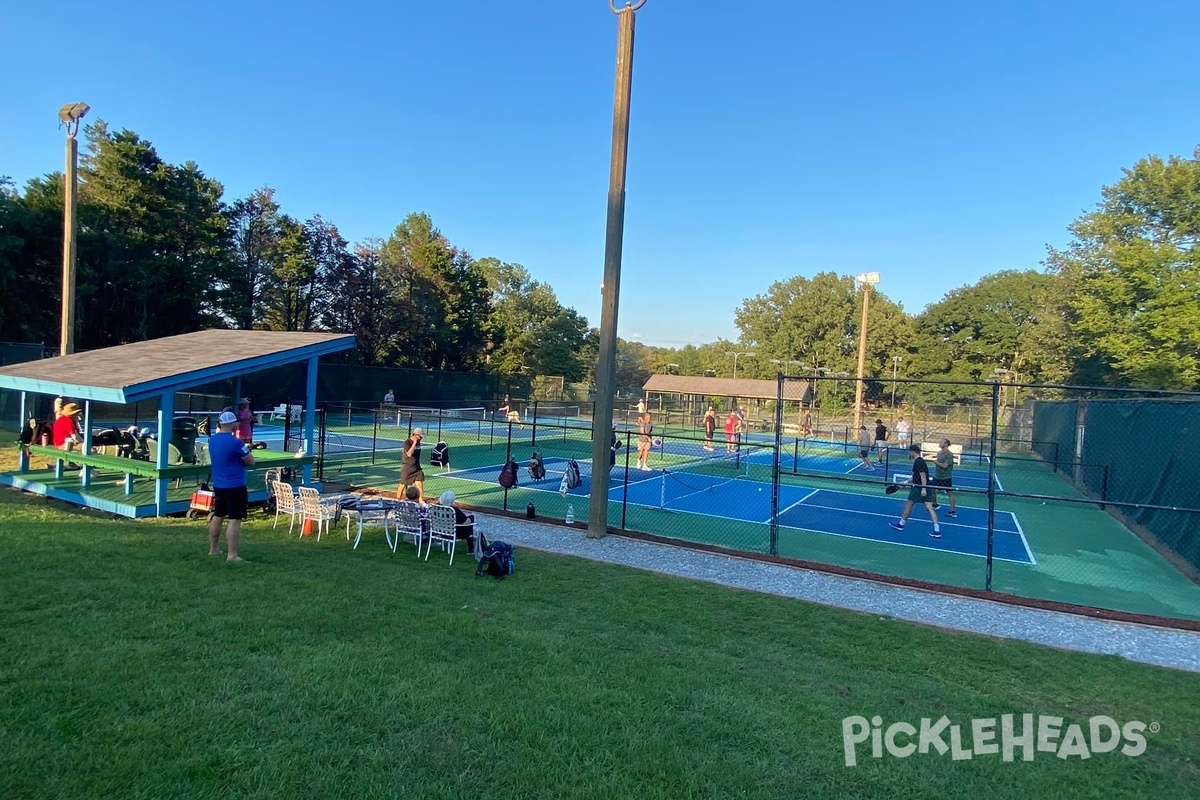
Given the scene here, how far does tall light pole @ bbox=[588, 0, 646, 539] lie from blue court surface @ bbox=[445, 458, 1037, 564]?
638 millimetres

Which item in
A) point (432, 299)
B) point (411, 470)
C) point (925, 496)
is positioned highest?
point (432, 299)

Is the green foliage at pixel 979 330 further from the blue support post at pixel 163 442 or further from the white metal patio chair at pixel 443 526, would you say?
the blue support post at pixel 163 442

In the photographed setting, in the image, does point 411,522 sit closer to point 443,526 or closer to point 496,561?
point 443,526

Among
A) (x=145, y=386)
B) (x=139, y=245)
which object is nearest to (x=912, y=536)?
(x=145, y=386)

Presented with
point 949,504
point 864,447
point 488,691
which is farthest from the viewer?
point 864,447

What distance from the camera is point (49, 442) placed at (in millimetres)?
15578

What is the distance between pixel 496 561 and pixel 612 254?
18.1 feet

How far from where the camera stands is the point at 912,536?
561 inches

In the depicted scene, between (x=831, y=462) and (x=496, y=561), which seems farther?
(x=831, y=462)

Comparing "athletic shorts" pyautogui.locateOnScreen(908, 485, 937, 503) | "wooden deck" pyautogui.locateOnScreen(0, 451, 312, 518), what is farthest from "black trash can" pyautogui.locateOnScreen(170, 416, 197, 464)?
"athletic shorts" pyautogui.locateOnScreen(908, 485, 937, 503)

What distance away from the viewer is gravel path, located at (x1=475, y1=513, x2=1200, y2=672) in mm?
7398

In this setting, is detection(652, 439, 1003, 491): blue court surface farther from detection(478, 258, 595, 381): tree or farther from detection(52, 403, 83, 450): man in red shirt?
detection(478, 258, 595, 381): tree

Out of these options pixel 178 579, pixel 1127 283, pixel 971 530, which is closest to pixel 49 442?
pixel 178 579

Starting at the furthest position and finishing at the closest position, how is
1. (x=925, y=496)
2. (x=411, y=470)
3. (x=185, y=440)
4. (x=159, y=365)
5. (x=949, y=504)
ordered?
(x=949, y=504) → (x=185, y=440) → (x=925, y=496) → (x=411, y=470) → (x=159, y=365)
